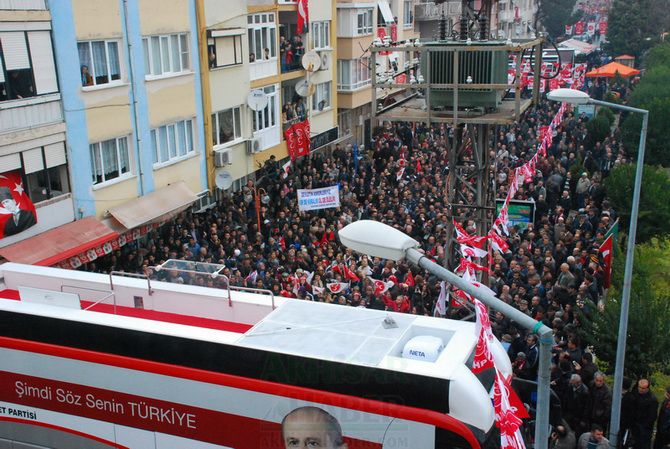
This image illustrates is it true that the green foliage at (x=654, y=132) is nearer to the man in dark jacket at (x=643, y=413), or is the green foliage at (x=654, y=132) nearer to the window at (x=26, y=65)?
the man in dark jacket at (x=643, y=413)

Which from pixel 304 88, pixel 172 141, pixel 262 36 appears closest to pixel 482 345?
pixel 172 141

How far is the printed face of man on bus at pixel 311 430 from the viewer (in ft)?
24.8

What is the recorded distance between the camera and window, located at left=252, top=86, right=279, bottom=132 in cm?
2744

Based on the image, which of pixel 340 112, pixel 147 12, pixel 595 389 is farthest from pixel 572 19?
pixel 595 389

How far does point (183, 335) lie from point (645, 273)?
41.0ft

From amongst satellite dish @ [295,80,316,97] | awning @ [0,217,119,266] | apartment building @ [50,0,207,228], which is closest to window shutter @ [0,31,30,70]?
apartment building @ [50,0,207,228]

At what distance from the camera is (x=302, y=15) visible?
95.5ft

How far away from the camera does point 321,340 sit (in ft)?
26.5

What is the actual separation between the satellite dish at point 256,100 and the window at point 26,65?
355 inches

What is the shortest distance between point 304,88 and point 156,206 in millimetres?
10699

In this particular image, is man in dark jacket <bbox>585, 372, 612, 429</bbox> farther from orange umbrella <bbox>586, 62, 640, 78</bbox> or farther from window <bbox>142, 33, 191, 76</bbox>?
orange umbrella <bbox>586, 62, 640, 78</bbox>

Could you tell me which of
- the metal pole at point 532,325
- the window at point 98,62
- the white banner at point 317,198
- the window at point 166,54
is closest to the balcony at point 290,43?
the window at point 166,54

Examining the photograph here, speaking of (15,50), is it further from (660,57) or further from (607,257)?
(660,57)

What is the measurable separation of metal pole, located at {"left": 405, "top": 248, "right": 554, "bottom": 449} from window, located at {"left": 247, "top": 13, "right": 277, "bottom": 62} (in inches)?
868
